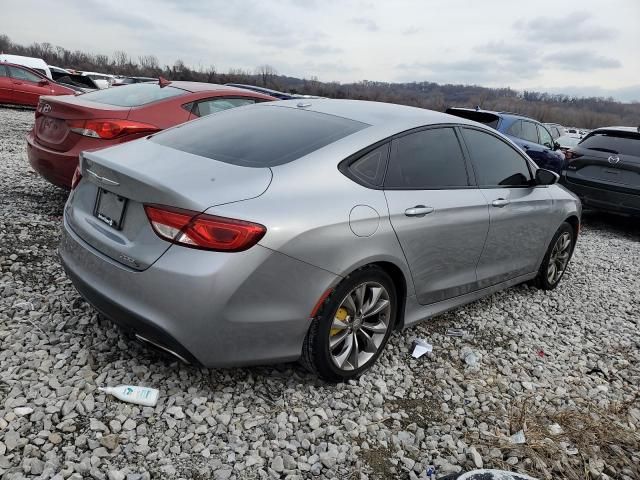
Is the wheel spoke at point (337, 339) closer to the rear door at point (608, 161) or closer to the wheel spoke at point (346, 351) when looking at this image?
the wheel spoke at point (346, 351)

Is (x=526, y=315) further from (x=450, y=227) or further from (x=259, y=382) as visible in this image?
(x=259, y=382)

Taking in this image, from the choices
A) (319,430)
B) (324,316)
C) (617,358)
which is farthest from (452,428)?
(617,358)

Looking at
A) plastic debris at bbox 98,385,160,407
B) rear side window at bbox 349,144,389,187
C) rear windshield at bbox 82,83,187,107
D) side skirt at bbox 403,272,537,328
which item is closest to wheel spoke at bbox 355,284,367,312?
side skirt at bbox 403,272,537,328

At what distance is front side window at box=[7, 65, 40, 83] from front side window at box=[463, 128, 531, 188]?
15.9m

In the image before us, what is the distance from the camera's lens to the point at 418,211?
120 inches

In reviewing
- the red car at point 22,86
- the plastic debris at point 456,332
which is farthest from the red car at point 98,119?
the red car at point 22,86

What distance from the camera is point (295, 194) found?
252 cm

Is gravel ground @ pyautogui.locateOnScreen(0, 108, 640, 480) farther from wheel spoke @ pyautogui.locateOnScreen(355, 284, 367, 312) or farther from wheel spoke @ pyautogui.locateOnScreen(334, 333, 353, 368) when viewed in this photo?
wheel spoke @ pyautogui.locateOnScreen(355, 284, 367, 312)

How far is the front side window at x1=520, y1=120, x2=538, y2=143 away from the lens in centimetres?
955

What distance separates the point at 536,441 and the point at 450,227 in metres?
1.31

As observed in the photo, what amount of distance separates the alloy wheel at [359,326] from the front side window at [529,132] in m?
7.54

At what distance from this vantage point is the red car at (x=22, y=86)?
15.4m

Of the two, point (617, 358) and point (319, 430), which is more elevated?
point (617, 358)

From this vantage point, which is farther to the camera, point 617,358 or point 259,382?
point 617,358
